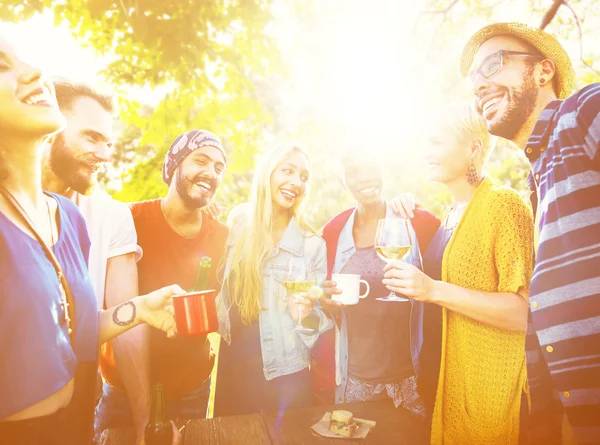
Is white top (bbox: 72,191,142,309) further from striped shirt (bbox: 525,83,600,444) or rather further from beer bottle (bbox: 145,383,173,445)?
striped shirt (bbox: 525,83,600,444)

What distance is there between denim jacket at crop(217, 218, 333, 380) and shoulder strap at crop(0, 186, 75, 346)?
1.55 m

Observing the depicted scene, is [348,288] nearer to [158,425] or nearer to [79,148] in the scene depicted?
[158,425]

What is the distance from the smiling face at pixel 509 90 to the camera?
2.01 metres

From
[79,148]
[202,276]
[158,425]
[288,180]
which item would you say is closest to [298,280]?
[202,276]

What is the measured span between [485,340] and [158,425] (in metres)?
1.69

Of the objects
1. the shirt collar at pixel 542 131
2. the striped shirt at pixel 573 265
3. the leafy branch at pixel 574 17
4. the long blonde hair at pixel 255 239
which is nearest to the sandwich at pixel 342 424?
the striped shirt at pixel 573 265

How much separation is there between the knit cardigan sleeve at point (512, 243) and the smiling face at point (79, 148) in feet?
7.10

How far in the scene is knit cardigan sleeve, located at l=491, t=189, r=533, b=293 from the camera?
2113mm

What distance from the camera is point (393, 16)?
6949mm

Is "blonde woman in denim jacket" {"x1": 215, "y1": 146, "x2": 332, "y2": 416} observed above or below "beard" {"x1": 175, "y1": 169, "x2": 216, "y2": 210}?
below

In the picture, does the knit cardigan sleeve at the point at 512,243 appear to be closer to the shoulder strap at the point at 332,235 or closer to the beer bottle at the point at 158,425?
the shoulder strap at the point at 332,235

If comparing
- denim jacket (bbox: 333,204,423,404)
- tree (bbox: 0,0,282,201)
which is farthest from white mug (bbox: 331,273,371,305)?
tree (bbox: 0,0,282,201)

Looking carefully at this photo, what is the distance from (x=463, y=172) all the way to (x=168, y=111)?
12.4ft

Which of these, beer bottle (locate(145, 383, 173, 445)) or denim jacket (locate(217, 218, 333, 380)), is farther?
denim jacket (locate(217, 218, 333, 380))
